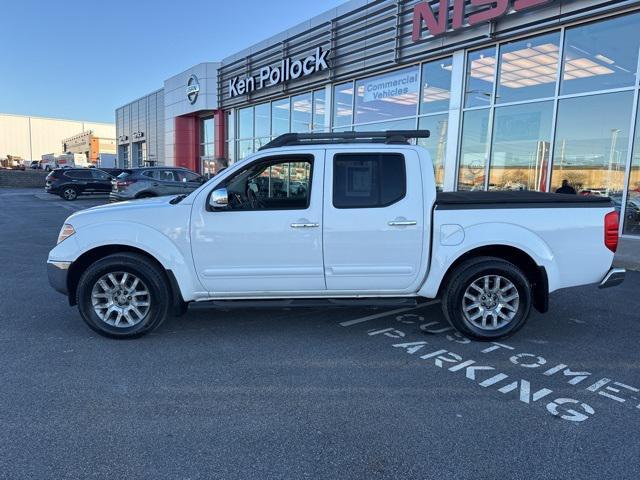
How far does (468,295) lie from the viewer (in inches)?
171

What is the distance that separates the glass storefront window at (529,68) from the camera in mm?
10672

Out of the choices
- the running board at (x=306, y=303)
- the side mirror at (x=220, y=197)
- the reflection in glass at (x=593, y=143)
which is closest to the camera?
the side mirror at (x=220, y=197)

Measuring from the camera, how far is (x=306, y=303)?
4344 mm

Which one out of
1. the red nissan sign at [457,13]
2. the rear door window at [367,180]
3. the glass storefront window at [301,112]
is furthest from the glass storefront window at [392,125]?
the rear door window at [367,180]

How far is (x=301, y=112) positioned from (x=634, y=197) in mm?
12348

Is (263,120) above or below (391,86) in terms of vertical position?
below

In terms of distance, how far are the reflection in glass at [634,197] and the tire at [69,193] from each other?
2397 cm

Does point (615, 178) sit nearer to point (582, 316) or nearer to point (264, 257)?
point (582, 316)

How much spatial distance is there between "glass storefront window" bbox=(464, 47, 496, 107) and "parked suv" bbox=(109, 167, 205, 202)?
28.7 feet

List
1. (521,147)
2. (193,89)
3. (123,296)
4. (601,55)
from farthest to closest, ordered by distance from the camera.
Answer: (193,89) < (521,147) < (601,55) < (123,296)

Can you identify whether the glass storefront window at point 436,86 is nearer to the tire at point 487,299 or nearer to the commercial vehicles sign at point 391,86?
the commercial vehicles sign at point 391,86

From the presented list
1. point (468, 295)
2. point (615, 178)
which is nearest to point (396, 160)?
point (468, 295)

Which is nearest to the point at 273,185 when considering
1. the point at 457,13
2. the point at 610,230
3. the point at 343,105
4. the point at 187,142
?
the point at 610,230

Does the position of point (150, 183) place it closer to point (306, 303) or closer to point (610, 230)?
point (306, 303)
